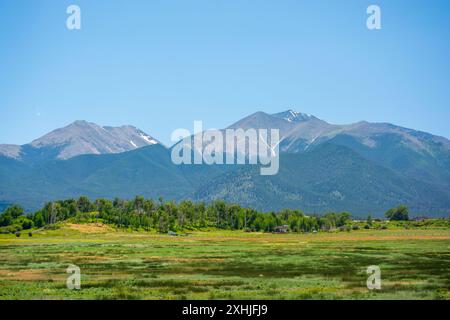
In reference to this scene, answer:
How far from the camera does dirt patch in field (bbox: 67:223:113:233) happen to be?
186 metres

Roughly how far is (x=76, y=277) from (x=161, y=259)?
2620 centimetres

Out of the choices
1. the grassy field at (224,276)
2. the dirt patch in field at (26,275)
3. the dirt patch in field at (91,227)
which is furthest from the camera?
the dirt patch in field at (91,227)

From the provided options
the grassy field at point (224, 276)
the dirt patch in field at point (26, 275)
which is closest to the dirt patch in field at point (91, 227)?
the grassy field at point (224, 276)

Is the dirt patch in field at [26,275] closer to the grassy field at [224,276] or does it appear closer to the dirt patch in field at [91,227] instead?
the grassy field at [224,276]

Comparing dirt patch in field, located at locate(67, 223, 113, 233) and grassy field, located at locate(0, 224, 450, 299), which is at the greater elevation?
dirt patch in field, located at locate(67, 223, 113, 233)

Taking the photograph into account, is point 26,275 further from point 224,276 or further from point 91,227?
point 91,227

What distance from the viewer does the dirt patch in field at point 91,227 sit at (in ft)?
610

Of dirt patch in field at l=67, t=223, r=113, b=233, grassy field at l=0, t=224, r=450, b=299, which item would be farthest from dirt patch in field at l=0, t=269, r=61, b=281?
dirt patch in field at l=67, t=223, r=113, b=233

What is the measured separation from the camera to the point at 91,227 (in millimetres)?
Answer: 192000

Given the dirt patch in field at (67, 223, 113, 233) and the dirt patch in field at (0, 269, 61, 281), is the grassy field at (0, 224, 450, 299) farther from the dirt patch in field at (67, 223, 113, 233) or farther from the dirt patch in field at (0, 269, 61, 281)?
the dirt patch in field at (67, 223, 113, 233)

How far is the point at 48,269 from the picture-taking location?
7031 centimetres

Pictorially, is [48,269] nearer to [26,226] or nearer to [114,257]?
[114,257]
